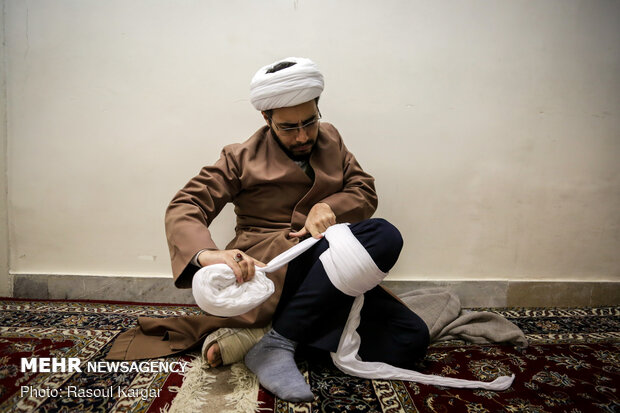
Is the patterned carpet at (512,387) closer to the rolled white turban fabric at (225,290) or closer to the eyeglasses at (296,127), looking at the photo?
the rolled white turban fabric at (225,290)

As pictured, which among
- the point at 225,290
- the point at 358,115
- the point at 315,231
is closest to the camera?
the point at 225,290

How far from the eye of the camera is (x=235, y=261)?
107 cm

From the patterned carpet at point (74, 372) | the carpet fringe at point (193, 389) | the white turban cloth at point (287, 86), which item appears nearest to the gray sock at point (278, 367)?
the carpet fringe at point (193, 389)

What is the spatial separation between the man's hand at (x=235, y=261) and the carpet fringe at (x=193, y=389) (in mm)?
362

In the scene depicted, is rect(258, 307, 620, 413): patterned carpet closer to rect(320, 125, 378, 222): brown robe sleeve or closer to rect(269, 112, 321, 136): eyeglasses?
rect(320, 125, 378, 222): brown robe sleeve

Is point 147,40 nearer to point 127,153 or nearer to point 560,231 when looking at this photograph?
point 127,153

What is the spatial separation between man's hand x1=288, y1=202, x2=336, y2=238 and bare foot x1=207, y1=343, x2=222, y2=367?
48 cm

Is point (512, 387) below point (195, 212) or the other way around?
below

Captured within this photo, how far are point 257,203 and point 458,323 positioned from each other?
3.44ft

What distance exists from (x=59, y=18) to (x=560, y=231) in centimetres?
310

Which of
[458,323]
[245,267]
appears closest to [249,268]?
[245,267]

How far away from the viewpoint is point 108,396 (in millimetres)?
1045
